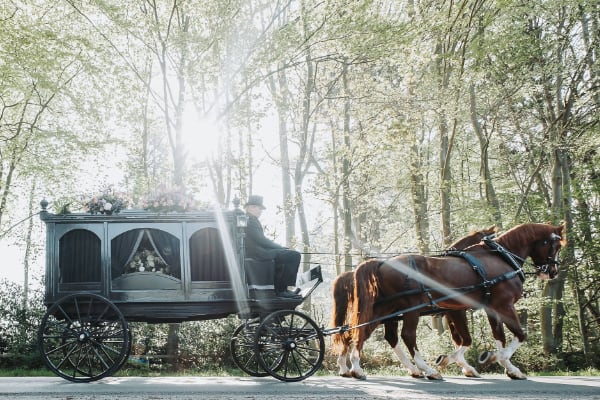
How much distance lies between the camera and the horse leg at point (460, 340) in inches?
335

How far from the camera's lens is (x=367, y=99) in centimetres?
1655

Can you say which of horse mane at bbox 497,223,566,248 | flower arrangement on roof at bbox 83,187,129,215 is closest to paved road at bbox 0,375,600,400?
horse mane at bbox 497,223,566,248

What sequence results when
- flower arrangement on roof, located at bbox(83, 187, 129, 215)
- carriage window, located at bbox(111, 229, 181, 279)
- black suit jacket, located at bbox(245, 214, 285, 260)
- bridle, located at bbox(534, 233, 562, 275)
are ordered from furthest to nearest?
bridle, located at bbox(534, 233, 562, 275) < black suit jacket, located at bbox(245, 214, 285, 260) < carriage window, located at bbox(111, 229, 181, 279) < flower arrangement on roof, located at bbox(83, 187, 129, 215)

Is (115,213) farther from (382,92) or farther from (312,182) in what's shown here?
(312,182)

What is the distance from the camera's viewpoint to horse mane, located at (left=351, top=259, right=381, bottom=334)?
798 cm

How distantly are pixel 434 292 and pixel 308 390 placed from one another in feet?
8.22

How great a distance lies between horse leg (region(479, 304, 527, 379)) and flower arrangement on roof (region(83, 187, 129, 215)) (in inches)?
207

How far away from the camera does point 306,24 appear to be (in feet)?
45.6

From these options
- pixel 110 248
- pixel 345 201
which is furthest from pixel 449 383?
pixel 345 201

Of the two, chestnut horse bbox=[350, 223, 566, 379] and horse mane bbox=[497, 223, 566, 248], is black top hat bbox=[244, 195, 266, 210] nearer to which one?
chestnut horse bbox=[350, 223, 566, 379]

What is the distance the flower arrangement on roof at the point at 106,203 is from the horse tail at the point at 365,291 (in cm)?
332

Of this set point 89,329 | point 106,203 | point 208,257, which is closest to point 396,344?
point 208,257

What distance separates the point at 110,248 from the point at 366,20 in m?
8.26

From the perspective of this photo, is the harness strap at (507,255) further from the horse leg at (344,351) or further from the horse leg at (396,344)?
the horse leg at (344,351)
